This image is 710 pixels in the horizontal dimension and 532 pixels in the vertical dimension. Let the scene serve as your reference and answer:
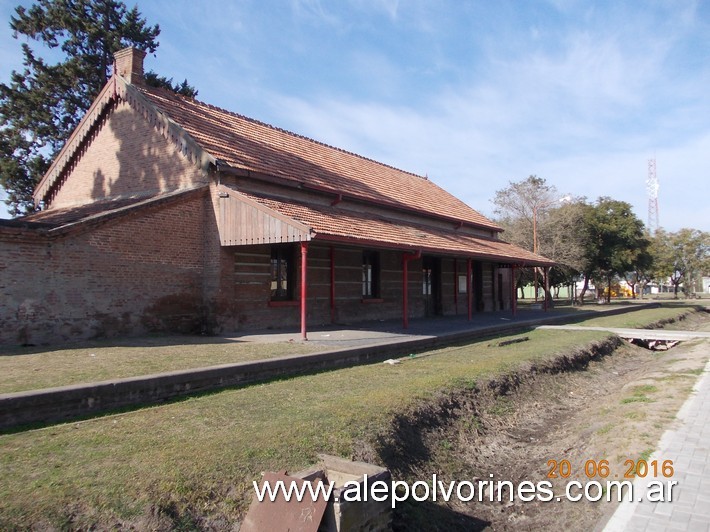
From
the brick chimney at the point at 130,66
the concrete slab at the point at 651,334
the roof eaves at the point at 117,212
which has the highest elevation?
the brick chimney at the point at 130,66

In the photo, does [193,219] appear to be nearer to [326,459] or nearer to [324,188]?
[324,188]

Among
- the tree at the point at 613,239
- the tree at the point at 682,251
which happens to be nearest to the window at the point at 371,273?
the tree at the point at 613,239

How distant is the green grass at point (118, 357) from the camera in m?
7.19

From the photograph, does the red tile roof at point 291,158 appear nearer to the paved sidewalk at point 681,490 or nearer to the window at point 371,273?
the window at point 371,273

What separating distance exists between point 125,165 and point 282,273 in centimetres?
591

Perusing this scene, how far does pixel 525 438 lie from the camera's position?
824cm

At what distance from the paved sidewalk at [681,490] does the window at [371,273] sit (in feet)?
39.4

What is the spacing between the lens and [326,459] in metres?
5.10

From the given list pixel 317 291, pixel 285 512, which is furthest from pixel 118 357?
pixel 317 291

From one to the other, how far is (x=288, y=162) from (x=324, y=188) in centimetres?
152

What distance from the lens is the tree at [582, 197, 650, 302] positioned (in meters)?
37.1

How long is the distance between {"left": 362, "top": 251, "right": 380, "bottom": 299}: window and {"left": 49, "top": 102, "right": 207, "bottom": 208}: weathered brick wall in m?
6.66

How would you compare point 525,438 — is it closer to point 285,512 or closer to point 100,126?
point 285,512

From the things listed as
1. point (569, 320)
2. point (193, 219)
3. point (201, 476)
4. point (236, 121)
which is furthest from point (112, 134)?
point (569, 320)
